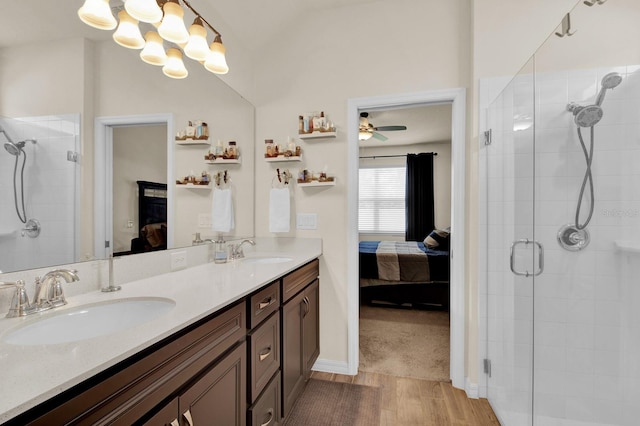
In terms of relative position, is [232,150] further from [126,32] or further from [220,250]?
[126,32]

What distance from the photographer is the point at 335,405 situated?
187cm

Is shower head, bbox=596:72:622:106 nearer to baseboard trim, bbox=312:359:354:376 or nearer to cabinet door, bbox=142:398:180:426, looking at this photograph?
cabinet door, bbox=142:398:180:426

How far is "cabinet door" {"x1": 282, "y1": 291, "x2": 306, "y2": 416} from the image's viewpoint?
1.59 m

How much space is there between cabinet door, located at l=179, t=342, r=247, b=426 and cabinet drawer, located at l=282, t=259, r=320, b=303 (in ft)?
1.53

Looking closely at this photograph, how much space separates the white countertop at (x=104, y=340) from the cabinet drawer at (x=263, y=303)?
0.06 meters

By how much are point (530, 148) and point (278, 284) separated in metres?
1.57

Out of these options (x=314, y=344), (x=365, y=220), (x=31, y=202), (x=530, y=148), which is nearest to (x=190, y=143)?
(x=31, y=202)

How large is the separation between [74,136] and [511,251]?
2234 mm

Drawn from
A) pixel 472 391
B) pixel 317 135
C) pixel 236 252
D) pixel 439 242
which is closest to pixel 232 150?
pixel 317 135

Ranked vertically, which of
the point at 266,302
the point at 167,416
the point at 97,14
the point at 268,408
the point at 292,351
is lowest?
the point at 268,408

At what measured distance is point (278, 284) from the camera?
1536 mm

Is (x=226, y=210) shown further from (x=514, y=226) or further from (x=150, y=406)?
(x=514, y=226)

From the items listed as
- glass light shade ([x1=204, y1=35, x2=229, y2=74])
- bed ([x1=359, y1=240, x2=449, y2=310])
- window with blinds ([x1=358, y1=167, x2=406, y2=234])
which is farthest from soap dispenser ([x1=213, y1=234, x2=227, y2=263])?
window with blinds ([x1=358, y1=167, x2=406, y2=234])

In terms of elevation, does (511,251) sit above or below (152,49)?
below
